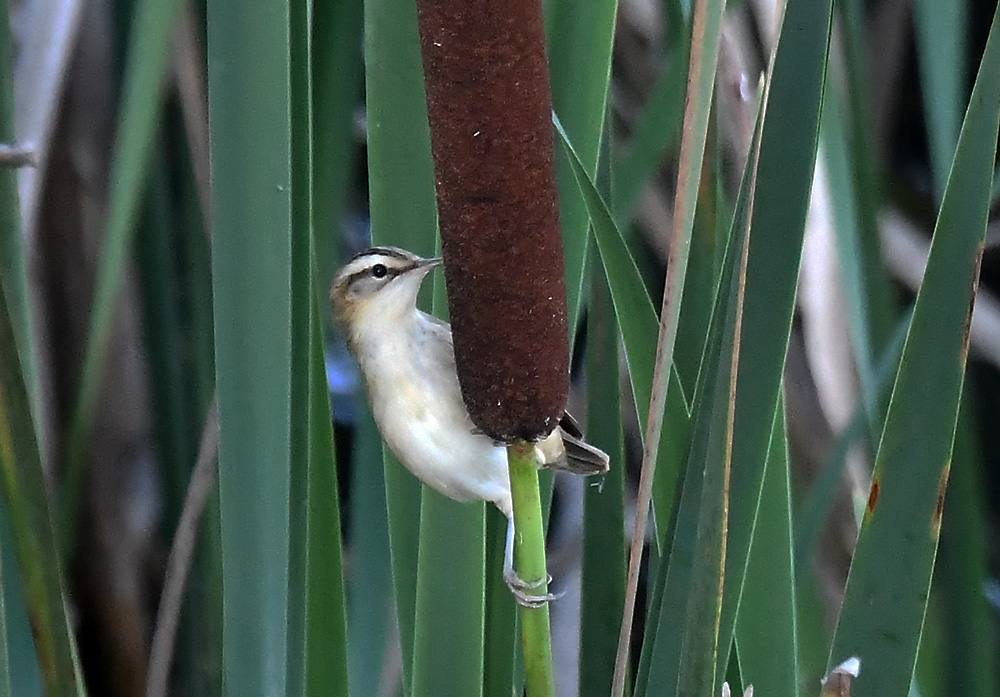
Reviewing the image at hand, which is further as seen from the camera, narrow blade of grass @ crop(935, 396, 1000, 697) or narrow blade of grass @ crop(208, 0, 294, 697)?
narrow blade of grass @ crop(935, 396, 1000, 697)

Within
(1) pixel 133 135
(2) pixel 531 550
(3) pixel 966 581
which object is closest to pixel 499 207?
(2) pixel 531 550

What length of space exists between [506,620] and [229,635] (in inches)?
5.9

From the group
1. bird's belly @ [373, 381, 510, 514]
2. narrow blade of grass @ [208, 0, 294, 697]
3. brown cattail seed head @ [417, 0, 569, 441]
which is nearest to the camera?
brown cattail seed head @ [417, 0, 569, 441]

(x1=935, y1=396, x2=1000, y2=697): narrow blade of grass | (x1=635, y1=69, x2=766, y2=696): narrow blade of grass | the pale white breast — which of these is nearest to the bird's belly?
the pale white breast

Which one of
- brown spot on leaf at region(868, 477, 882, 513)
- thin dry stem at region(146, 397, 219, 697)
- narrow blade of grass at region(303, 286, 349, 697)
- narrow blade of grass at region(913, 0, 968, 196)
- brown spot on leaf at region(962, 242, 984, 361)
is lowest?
thin dry stem at region(146, 397, 219, 697)

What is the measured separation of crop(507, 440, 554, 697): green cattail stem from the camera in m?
0.36

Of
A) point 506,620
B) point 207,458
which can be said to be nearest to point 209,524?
point 207,458

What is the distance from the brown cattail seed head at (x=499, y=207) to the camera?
0.32 m

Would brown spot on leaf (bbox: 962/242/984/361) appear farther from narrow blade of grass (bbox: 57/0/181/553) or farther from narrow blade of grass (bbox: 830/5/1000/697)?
narrow blade of grass (bbox: 57/0/181/553)

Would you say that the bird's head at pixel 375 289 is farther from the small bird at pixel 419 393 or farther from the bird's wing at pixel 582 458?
the bird's wing at pixel 582 458

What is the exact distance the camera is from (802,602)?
2.44 feet

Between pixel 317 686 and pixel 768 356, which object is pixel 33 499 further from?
pixel 768 356

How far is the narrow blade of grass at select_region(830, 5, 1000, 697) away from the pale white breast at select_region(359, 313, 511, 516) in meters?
0.18

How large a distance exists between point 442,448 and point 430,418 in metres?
0.05
